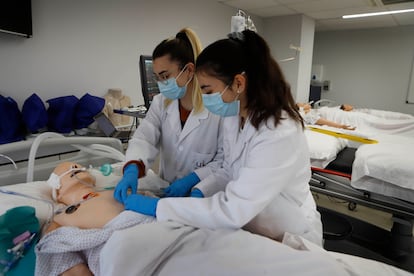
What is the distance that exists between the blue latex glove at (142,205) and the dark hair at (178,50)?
1.98 ft

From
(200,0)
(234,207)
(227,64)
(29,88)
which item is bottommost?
(234,207)

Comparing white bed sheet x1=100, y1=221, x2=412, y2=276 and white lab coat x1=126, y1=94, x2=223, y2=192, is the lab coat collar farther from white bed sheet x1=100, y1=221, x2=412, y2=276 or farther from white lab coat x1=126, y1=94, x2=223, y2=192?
white bed sheet x1=100, y1=221, x2=412, y2=276

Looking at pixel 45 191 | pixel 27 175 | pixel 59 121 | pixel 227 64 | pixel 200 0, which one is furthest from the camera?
pixel 200 0

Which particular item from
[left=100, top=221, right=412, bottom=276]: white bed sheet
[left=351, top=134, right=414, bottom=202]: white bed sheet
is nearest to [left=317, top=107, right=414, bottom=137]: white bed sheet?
[left=351, top=134, right=414, bottom=202]: white bed sheet

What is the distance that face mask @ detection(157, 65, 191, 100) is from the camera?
1229 millimetres

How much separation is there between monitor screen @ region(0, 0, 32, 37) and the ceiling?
2.50m

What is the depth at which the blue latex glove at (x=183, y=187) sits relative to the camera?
1.16 meters

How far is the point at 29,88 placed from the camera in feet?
7.43

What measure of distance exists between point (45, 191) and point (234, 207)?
83 centimetres

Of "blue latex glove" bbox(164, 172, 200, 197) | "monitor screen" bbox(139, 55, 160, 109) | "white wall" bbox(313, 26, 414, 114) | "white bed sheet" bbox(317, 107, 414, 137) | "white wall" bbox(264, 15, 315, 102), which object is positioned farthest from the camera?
"white wall" bbox(313, 26, 414, 114)

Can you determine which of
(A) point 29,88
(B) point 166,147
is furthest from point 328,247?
(A) point 29,88

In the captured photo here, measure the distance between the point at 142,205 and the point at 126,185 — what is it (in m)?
0.17

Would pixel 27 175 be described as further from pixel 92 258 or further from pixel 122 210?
pixel 92 258

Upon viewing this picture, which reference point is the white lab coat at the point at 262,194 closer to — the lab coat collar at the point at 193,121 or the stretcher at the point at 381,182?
the lab coat collar at the point at 193,121
